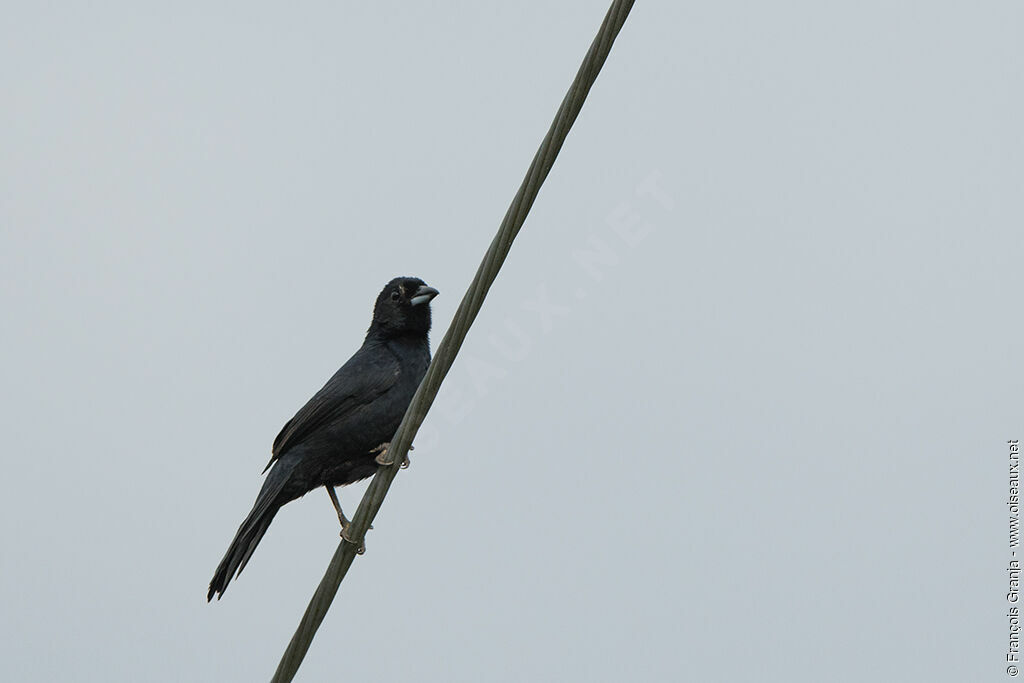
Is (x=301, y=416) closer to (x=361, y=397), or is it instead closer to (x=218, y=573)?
(x=361, y=397)

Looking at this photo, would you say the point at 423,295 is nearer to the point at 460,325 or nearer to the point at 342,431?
the point at 342,431

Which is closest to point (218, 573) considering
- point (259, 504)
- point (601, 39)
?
point (259, 504)

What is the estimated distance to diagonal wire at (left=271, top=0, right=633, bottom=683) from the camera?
3869mm

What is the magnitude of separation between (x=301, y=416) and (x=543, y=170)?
354cm

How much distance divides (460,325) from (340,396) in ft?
9.96

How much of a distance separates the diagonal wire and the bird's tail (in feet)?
6.42

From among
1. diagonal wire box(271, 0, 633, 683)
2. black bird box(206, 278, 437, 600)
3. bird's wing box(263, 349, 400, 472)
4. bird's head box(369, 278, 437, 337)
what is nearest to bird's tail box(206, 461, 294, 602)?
black bird box(206, 278, 437, 600)

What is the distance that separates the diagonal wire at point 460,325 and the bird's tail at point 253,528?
6.42 ft

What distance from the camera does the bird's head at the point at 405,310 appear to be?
7.61m

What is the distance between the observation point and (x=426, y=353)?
7574 mm

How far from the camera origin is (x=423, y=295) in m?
7.59

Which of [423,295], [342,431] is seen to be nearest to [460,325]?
[342,431]

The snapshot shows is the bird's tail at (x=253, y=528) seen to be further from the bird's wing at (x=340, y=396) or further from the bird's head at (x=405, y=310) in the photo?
the bird's head at (x=405, y=310)

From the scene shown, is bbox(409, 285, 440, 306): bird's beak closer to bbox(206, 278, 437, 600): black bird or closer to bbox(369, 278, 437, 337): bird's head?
bbox(369, 278, 437, 337): bird's head
